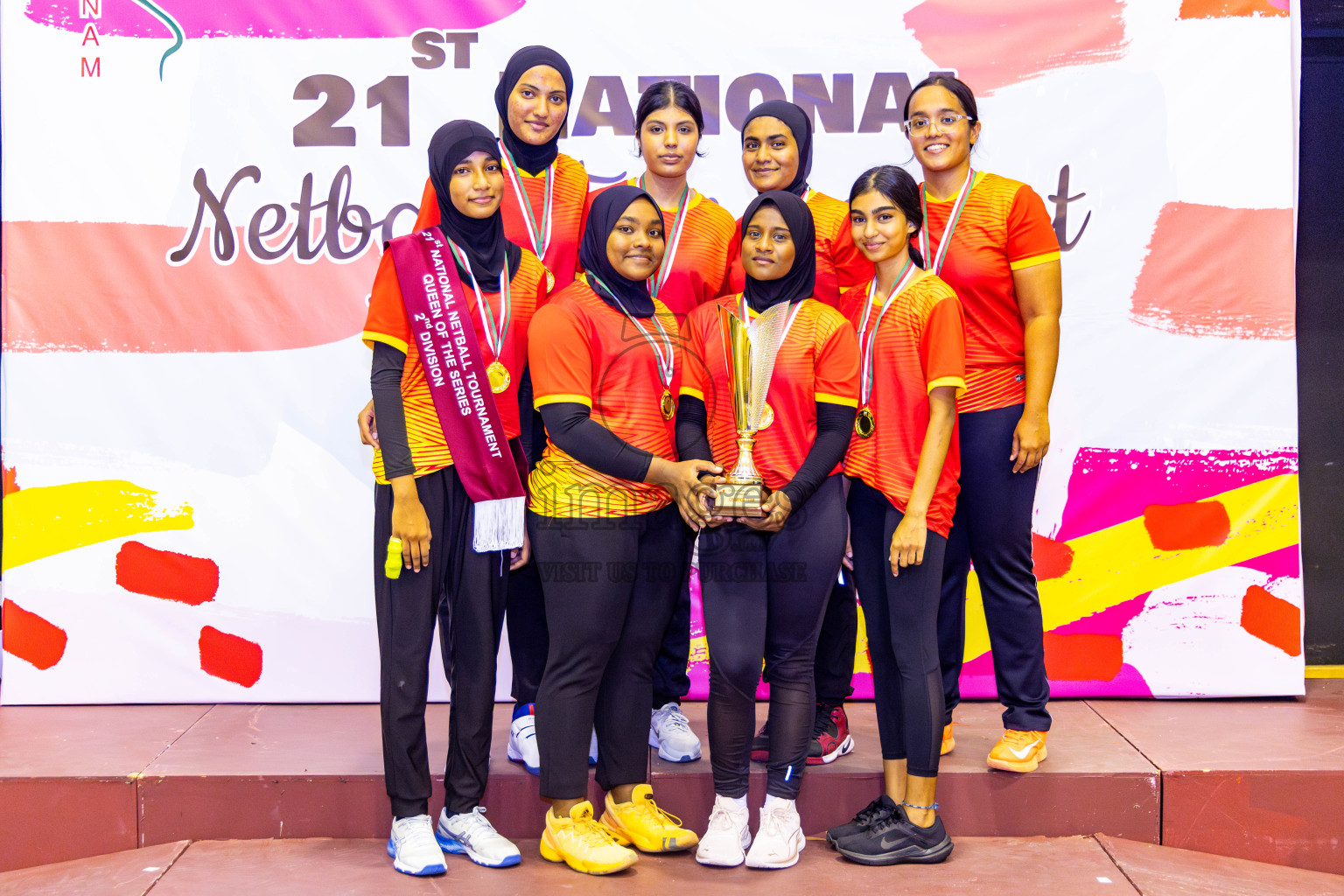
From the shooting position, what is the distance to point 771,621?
2.24 m

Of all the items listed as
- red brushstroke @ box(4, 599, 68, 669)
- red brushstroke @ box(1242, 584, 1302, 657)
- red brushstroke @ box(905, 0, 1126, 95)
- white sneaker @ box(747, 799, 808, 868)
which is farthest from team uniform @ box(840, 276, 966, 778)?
red brushstroke @ box(4, 599, 68, 669)

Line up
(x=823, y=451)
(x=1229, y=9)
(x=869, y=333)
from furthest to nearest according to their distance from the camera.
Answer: (x=1229, y=9) < (x=869, y=333) < (x=823, y=451)

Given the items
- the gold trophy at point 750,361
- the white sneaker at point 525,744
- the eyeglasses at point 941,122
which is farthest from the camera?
the white sneaker at point 525,744

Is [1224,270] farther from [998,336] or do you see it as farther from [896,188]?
[896,188]

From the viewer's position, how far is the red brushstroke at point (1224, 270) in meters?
3.18

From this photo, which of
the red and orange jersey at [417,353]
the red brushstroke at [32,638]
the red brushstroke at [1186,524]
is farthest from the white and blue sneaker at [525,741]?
the red brushstroke at [1186,524]

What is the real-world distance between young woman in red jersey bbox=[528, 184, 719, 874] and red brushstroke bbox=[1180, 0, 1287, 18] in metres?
1.97

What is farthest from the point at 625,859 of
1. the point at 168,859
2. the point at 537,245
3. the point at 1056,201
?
the point at 1056,201

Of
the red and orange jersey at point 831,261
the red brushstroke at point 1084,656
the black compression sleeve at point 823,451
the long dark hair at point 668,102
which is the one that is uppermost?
the long dark hair at point 668,102

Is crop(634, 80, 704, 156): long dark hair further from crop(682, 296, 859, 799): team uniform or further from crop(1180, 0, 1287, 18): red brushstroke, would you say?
crop(1180, 0, 1287, 18): red brushstroke

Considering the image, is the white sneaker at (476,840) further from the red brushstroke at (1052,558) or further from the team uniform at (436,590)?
the red brushstroke at (1052,558)

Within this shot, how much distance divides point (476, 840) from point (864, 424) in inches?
47.9

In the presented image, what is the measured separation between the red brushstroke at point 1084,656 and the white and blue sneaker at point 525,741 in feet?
5.18

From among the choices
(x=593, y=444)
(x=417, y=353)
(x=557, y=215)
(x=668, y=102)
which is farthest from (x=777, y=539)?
(x=668, y=102)
